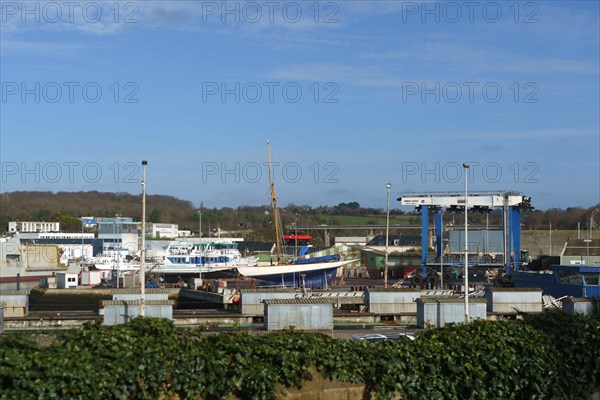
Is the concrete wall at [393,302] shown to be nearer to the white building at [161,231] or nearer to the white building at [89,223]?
the white building at [161,231]

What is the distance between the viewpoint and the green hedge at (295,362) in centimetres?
865

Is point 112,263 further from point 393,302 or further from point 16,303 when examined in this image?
point 393,302

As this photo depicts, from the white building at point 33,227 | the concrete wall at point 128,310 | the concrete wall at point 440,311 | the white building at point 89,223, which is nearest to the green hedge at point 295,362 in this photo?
the concrete wall at point 440,311

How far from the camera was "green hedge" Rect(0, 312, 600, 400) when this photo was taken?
865cm

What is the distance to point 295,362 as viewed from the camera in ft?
33.5

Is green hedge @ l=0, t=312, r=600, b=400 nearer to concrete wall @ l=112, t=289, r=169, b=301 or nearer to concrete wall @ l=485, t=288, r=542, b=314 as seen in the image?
concrete wall @ l=485, t=288, r=542, b=314

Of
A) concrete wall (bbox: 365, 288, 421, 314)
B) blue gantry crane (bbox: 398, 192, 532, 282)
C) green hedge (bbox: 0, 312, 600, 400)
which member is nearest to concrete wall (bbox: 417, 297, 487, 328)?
concrete wall (bbox: 365, 288, 421, 314)

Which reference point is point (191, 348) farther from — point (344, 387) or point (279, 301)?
point (279, 301)

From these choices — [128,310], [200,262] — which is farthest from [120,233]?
[128,310]

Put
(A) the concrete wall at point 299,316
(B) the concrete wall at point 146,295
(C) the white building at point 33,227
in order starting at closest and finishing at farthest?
(A) the concrete wall at point 299,316 < (B) the concrete wall at point 146,295 < (C) the white building at point 33,227

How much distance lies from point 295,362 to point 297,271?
59.4m

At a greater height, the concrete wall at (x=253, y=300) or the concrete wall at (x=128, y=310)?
the concrete wall at (x=128, y=310)

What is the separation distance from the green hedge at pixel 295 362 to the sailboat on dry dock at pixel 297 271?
57501 mm

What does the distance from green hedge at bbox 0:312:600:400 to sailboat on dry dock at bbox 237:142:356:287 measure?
189 ft
